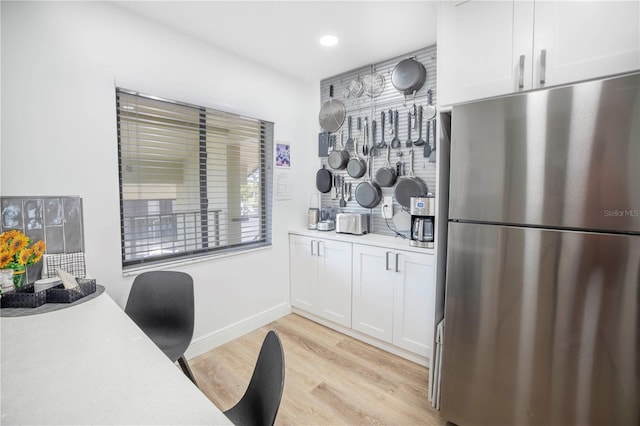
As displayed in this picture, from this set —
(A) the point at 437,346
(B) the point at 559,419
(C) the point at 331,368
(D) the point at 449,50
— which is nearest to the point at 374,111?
(D) the point at 449,50

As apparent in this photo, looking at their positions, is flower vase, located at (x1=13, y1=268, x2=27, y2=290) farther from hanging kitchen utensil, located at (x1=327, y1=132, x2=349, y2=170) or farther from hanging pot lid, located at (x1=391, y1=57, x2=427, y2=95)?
hanging pot lid, located at (x1=391, y1=57, x2=427, y2=95)

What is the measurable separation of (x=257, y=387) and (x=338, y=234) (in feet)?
6.23

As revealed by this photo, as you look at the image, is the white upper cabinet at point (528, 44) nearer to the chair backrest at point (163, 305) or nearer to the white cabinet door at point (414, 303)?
the white cabinet door at point (414, 303)

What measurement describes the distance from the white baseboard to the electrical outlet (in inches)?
57.4

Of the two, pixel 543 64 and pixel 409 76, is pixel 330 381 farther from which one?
pixel 409 76

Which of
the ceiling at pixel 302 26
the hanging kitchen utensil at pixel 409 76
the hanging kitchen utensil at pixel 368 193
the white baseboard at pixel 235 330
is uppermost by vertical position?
the ceiling at pixel 302 26

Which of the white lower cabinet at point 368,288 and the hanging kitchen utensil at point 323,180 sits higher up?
the hanging kitchen utensil at point 323,180

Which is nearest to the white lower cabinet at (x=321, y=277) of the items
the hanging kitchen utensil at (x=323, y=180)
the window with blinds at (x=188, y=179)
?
the window with blinds at (x=188, y=179)

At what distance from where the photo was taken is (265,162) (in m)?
2.97

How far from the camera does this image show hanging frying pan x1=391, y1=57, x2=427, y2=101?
2461 mm

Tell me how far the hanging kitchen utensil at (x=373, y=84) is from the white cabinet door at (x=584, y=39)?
4.81 ft

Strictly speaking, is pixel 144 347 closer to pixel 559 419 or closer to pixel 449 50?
pixel 559 419

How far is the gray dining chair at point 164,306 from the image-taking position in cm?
175

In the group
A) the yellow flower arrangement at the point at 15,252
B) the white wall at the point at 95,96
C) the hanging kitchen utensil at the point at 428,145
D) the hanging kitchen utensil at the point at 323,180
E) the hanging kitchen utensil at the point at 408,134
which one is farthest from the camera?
the hanging kitchen utensil at the point at 323,180
